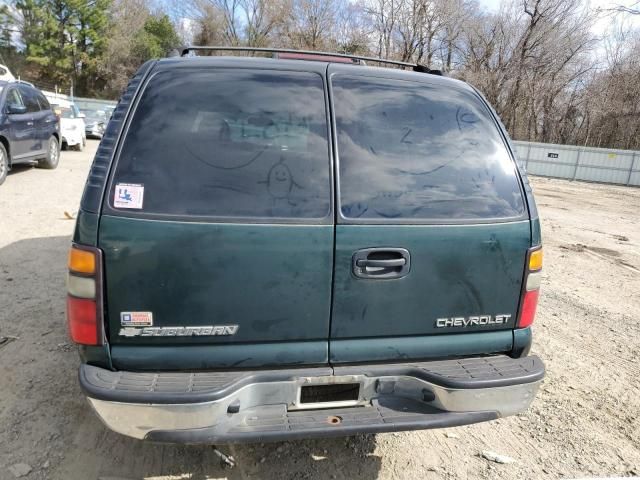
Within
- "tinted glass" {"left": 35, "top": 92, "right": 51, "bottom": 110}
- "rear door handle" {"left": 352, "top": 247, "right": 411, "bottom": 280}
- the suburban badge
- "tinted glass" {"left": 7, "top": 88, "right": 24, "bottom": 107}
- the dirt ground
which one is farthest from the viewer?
"tinted glass" {"left": 35, "top": 92, "right": 51, "bottom": 110}

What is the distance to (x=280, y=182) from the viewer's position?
2186mm

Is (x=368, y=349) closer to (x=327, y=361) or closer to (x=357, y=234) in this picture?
(x=327, y=361)

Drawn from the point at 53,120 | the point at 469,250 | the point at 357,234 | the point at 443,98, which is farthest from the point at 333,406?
the point at 53,120

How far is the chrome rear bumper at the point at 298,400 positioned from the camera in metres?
1.99

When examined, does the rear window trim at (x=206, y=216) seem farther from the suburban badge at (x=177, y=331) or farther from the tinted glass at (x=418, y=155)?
the suburban badge at (x=177, y=331)

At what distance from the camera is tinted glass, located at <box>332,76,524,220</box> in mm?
2271

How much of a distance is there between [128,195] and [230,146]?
48 cm

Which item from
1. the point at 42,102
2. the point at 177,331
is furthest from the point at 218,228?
the point at 42,102

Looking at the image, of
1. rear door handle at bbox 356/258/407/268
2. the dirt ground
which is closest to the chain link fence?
the dirt ground

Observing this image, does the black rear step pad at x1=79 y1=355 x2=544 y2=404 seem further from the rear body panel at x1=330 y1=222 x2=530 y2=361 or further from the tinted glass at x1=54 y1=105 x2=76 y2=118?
the tinted glass at x1=54 y1=105 x2=76 y2=118

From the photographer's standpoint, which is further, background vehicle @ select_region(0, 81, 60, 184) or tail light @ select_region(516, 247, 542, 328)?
background vehicle @ select_region(0, 81, 60, 184)

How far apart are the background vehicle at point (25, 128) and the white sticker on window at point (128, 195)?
27.5 ft

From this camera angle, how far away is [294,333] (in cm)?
222

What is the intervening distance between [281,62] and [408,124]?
2.27 ft
